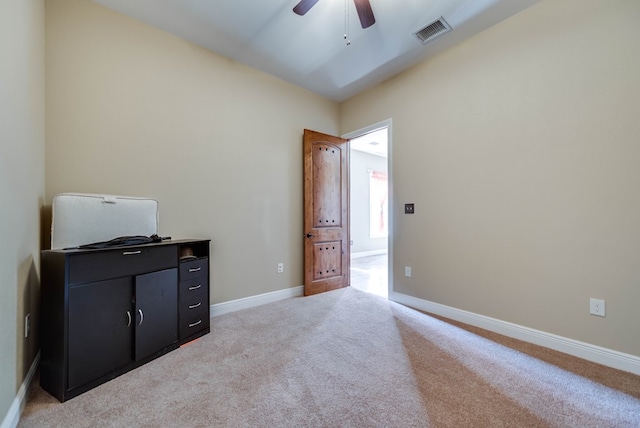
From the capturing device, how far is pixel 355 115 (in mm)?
3924

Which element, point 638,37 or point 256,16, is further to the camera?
point 256,16

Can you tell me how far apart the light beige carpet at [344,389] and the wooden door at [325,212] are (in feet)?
4.44

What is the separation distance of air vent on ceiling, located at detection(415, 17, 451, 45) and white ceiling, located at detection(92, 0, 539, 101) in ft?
0.15

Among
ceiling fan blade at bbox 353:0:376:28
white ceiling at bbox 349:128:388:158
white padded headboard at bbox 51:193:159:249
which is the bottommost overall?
white padded headboard at bbox 51:193:159:249

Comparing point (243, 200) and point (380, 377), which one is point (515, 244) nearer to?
point (380, 377)

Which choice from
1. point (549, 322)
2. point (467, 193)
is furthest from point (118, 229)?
point (549, 322)

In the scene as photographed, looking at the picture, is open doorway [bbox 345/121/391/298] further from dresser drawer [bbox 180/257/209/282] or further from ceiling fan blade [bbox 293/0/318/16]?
ceiling fan blade [bbox 293/0/318/16]

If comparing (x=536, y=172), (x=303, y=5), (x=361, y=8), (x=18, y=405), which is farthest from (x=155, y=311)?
(x=536, y=172)

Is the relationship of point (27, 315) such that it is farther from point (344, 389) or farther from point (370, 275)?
point (370, 275)

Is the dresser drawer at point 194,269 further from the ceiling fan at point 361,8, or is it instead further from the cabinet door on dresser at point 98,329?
the ceiling fan at point 361,8

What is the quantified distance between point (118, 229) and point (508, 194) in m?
3.44

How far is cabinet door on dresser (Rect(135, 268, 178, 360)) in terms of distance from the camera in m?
1.84

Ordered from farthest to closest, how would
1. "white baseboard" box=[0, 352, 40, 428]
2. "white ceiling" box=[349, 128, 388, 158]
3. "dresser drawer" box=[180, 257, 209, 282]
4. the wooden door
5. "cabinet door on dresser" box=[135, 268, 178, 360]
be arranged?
1. "white ceiling" box=[349, 128, 388, 158]
2. the wooden door
3. "dresser drawer" box=[180, 257, 209, 282]
4. "cabinet door on dresser" box=[135, 268, 178, 360]
5. "white baseboard" box=[0, 352, 40, 428]

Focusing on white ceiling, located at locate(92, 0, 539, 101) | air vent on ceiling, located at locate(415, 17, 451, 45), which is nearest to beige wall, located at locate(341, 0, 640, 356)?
white ceiling, located at locate(92, 0, 539, 101)
